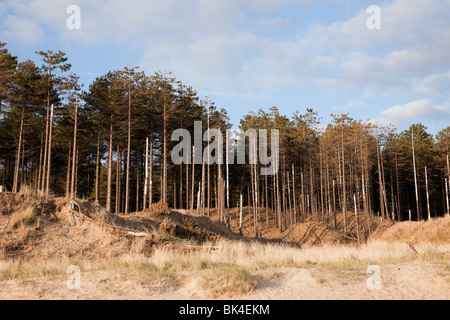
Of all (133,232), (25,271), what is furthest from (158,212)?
(25,271)

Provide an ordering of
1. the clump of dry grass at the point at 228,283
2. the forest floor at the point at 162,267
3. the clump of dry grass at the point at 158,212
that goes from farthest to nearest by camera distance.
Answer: the clump of dry grass at the point at 158,212 → the forest floor at the point at 162,267 → the clump of dry grass at the point at 228,283

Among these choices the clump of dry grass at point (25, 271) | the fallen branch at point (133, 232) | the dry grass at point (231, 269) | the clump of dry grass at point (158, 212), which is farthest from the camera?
the clump of dry grass at point (158, 212)

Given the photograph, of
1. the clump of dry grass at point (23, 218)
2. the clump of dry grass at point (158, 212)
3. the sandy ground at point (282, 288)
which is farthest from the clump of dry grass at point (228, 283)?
the clump of dry grass at point (158, 212)

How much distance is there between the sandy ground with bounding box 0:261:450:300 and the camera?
856 centimetres

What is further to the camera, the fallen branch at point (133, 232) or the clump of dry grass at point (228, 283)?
the fallen branch at point (133, 232)

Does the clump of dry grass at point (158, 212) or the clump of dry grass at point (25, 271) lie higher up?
the clump of dry grass at point (158, 212)

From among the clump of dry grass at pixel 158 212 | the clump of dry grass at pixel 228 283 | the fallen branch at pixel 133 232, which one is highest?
the clump of dry grass at pixel 158 212

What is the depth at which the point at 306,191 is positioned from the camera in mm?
51688

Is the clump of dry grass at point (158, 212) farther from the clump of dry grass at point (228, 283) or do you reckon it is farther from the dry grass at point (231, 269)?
the clump of dry grass at point (228, 283)

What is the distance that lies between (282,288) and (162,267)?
4.05 meters

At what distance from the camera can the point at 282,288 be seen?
9.36 meters

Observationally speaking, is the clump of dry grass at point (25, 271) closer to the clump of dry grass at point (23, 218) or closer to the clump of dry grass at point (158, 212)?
the clump of dry grass at point (23, 218)

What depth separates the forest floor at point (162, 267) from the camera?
8.95 meters

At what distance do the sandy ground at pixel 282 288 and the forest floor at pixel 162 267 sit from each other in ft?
0.08
